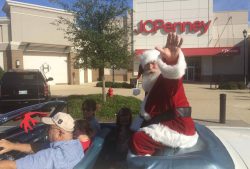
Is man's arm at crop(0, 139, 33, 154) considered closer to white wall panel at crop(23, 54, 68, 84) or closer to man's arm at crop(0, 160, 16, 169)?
man's arm at crop(0, 160, 16, 169)

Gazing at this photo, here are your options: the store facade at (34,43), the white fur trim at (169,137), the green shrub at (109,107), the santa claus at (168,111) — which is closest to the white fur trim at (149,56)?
the santa claus at (168,111)

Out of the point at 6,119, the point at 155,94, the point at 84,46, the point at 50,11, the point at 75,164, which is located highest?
the point at 50,11

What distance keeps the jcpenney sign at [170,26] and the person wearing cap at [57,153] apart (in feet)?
113

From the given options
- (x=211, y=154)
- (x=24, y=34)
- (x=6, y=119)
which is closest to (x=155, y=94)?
(x=211, y=154)

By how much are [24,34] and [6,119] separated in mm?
27863

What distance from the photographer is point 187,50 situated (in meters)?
36.2

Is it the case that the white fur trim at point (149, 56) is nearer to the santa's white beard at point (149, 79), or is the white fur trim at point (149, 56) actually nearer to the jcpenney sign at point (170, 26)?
the santa's white beard at point (149, 79)

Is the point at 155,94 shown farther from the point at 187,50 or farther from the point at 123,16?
the point at 187,50

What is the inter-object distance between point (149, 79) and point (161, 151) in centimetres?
57

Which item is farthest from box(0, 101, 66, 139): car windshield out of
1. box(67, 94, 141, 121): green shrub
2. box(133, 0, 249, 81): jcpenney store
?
box(133, 0, 249, 81): jcpenney store

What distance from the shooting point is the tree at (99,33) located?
11.8 metres

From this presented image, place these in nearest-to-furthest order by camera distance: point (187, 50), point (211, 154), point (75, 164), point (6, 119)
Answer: point (211, 154) → point (75, 164) → point (6, 119) → point (187, 50)

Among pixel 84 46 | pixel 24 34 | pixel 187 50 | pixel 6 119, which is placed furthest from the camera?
pixel 187 50

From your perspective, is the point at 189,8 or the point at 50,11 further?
the point at 189,8
